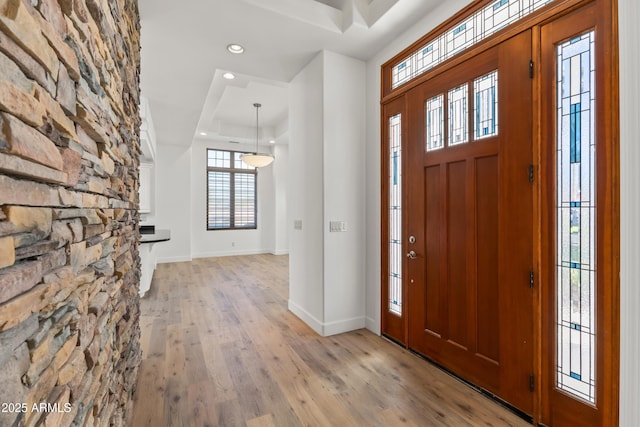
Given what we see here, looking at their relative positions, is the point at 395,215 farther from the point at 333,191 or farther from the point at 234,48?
the point at 234,48

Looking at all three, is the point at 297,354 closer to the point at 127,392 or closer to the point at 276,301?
the point at 127,392

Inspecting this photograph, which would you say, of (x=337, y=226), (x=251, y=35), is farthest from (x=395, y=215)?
(x=251, y=35)

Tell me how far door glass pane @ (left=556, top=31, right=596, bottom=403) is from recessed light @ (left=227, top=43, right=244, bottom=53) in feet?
8.52

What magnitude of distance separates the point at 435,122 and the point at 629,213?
1375 mm

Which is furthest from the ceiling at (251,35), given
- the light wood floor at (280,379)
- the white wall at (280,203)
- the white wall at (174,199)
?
the white wall at (280,203)

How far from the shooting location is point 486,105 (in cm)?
210

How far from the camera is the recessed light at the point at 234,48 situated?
2.98 m

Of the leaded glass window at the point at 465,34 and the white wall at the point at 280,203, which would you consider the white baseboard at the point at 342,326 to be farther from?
the white wall at the point at 280,203

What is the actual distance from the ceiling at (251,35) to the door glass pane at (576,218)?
127 cm

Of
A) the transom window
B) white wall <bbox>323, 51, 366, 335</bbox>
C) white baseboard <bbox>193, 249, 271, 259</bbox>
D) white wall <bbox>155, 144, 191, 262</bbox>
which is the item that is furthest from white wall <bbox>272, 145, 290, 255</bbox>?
white wall <bbox>323, 51, 366, 335</bbox>

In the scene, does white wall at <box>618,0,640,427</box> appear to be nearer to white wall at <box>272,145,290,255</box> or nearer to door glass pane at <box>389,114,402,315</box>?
door glass pane at <box>389,114,402,315</box>

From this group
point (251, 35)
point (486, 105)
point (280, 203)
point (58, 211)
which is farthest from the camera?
point (280, 203)

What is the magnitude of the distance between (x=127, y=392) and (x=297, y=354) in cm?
131

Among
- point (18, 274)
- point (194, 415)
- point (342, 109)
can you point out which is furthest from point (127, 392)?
point (342, 109)
